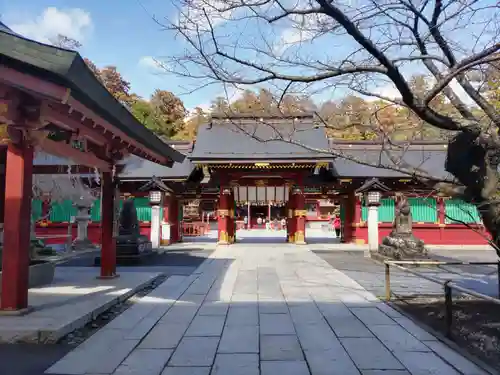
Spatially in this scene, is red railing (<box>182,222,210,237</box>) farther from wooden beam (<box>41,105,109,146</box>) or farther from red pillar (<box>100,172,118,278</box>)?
wooden beam (<box>41,105,109,146</box>)

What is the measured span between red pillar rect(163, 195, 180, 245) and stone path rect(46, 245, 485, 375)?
1130 centimetres

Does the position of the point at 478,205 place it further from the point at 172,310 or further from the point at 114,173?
the point at 114,173

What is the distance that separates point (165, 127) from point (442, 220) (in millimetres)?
33124

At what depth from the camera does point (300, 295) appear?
7.11m

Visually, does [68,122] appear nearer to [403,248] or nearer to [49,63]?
[49,63]


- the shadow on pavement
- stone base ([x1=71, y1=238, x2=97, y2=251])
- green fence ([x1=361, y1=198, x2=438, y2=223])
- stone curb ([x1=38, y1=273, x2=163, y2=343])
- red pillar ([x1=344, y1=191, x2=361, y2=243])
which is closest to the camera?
the shadow on pavement

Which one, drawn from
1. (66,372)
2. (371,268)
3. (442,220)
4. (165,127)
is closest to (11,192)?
(66,372)

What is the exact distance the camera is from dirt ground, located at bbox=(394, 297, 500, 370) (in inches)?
166

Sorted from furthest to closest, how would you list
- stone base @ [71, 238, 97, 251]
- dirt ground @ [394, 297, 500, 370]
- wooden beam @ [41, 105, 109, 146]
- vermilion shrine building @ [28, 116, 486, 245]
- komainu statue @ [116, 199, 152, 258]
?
vermilion shrine building @ [28, 116, 486, 245] < stone base @ [71, 238, 97, 251] < komainu statue @ [116, 199, 152, 258] < wooden beam @ [41, 105, 109, 146] < dirt ground @ [394, 297, 500, 370]

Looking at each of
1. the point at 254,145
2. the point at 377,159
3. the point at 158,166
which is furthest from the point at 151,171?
the point at 377,159

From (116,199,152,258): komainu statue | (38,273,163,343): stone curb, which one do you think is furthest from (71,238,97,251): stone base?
(38,273,163,343): stone curb

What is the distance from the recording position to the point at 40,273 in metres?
7.31

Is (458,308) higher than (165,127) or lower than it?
lower

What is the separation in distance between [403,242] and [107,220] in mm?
8482
